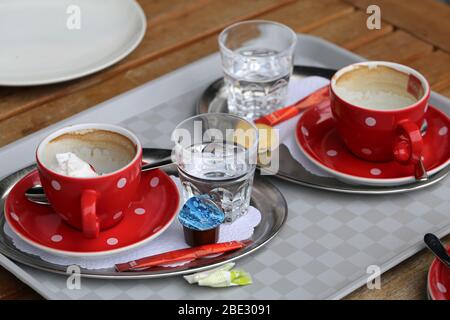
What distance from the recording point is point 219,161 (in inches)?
38.6

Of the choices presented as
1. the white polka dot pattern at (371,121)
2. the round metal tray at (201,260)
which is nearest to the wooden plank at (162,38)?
the round metal tray at (201,260)

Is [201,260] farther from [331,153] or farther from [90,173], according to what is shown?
[331,153]

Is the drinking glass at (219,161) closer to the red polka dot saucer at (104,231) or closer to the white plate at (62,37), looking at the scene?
the red polka dot saucer at (104,231)

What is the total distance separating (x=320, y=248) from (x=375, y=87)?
0.27 metres

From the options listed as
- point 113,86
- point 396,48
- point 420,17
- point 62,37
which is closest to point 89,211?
point 113,86

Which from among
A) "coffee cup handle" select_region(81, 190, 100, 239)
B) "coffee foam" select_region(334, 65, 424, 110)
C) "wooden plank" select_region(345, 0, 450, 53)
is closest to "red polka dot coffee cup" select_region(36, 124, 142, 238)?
"coffee cup handle" select_region(81, 190, 100, 239)

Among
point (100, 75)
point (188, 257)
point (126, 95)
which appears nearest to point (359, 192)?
point (188, 257)

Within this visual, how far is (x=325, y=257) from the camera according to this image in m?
0.91

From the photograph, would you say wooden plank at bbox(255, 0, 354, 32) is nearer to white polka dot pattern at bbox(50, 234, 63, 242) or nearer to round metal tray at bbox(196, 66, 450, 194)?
round metal tray at bbox(196, 66, 450, 194)

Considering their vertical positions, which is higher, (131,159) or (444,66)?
(131,159)

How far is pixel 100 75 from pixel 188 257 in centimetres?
47

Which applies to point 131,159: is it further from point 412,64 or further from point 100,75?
point 412,64

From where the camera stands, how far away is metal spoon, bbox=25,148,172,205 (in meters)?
0.97

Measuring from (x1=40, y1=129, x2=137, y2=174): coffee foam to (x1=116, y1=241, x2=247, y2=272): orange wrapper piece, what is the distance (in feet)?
0.40
